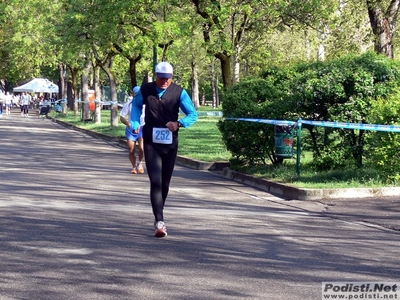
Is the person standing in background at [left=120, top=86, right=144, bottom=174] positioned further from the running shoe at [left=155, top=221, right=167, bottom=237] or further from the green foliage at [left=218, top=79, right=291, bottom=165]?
the running shoe at [left=155, top=221, right=167, bottom=237]

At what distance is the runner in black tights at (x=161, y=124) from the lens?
9.95m

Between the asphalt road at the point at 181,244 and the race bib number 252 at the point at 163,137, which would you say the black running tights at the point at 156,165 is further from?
the asphalt road at the point at 181,244

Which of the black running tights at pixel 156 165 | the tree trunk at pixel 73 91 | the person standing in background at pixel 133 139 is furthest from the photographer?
the tree trunk at pixel 73 91

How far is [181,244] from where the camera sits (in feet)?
30.5

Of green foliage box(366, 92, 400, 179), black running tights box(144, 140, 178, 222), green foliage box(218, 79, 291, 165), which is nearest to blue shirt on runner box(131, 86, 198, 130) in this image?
black running tights box(144, 140, 178, 222)

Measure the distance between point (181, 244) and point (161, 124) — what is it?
4.86 feet

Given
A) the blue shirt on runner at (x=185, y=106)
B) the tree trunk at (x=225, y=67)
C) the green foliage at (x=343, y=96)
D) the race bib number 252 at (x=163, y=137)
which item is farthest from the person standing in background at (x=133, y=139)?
the tree trunk at (x=225, y=67)

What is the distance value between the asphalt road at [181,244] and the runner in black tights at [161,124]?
2.03ft

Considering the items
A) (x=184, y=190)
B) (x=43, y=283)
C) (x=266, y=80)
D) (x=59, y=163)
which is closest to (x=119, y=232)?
(x=43, y=283)

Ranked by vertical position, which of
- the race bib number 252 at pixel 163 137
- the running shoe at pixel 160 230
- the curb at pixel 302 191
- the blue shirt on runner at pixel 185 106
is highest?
the blue shirt on runner at pixel 185 106

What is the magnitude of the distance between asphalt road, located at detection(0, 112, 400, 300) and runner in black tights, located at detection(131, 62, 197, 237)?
0.62 metres

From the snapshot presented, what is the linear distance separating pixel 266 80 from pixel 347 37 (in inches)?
424

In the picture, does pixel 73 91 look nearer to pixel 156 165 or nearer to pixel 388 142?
pixel 388 142

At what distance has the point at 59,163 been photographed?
2045 centimetres
